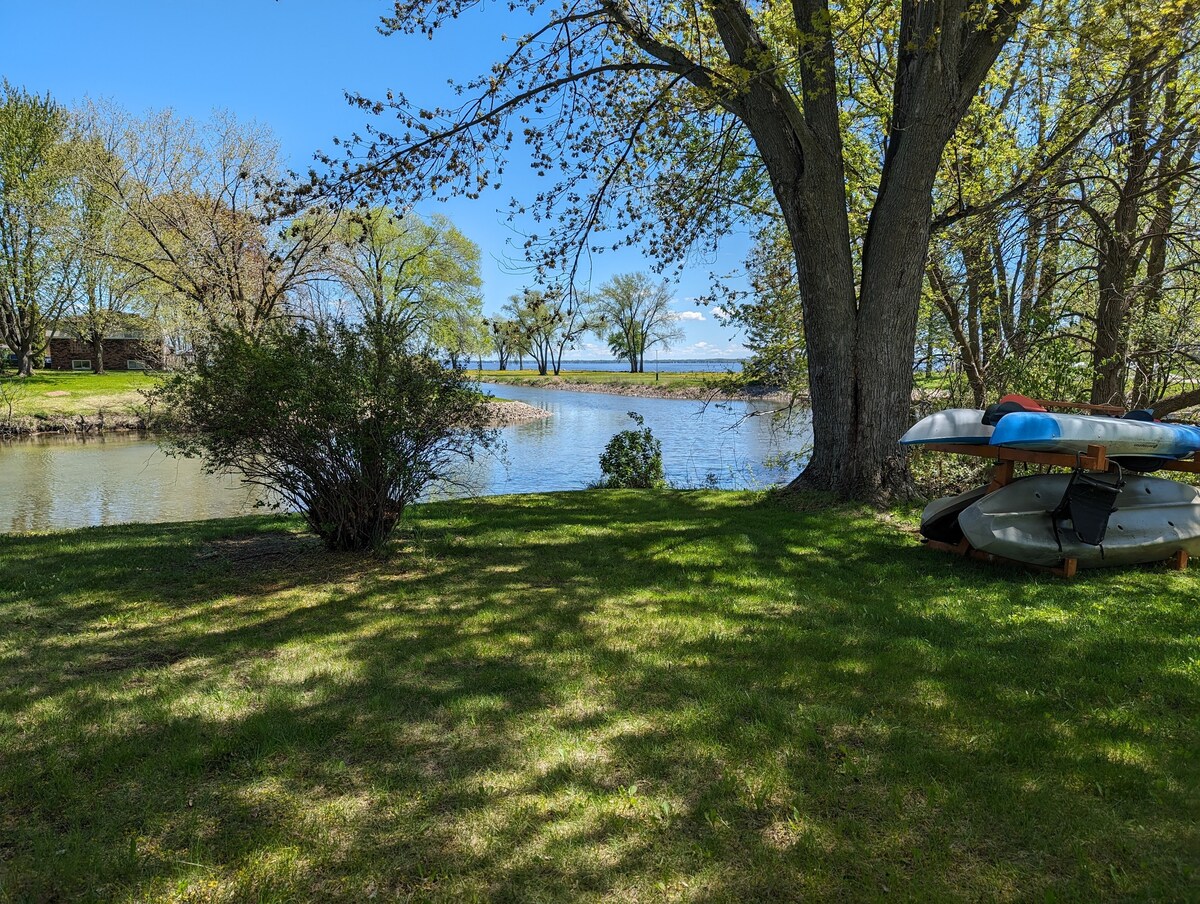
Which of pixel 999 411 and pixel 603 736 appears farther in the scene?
pixel 999 411

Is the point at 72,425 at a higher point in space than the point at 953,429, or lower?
lower

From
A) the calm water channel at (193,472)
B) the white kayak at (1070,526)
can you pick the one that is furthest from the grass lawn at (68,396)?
the white kayak at (1070,526)

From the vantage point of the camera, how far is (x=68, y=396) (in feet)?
97.0

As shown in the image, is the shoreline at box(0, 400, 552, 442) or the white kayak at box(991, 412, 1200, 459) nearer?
the white kayak at box(991, 412, 1200, 459)

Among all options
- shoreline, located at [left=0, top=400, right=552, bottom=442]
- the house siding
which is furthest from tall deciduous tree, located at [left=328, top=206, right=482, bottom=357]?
the house siding

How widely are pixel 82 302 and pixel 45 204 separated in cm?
757

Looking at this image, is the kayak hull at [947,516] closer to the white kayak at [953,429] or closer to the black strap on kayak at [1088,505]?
the white kayak at [953,429]

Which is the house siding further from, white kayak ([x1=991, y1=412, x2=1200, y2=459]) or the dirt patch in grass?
white kayak ([x1=991, y1=412, x2=1200, y2=459])

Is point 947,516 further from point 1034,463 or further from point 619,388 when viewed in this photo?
point 619,388

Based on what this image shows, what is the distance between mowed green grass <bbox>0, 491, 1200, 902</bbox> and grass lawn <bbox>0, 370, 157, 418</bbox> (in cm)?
2494

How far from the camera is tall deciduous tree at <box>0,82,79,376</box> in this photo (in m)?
31.6

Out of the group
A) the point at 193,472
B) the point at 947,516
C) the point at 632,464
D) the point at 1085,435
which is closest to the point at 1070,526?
the point at 1085,435

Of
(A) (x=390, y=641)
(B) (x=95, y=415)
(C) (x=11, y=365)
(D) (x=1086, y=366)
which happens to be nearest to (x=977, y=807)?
(A) (x=390, y=641)

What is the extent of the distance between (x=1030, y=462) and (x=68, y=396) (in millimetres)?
36023
